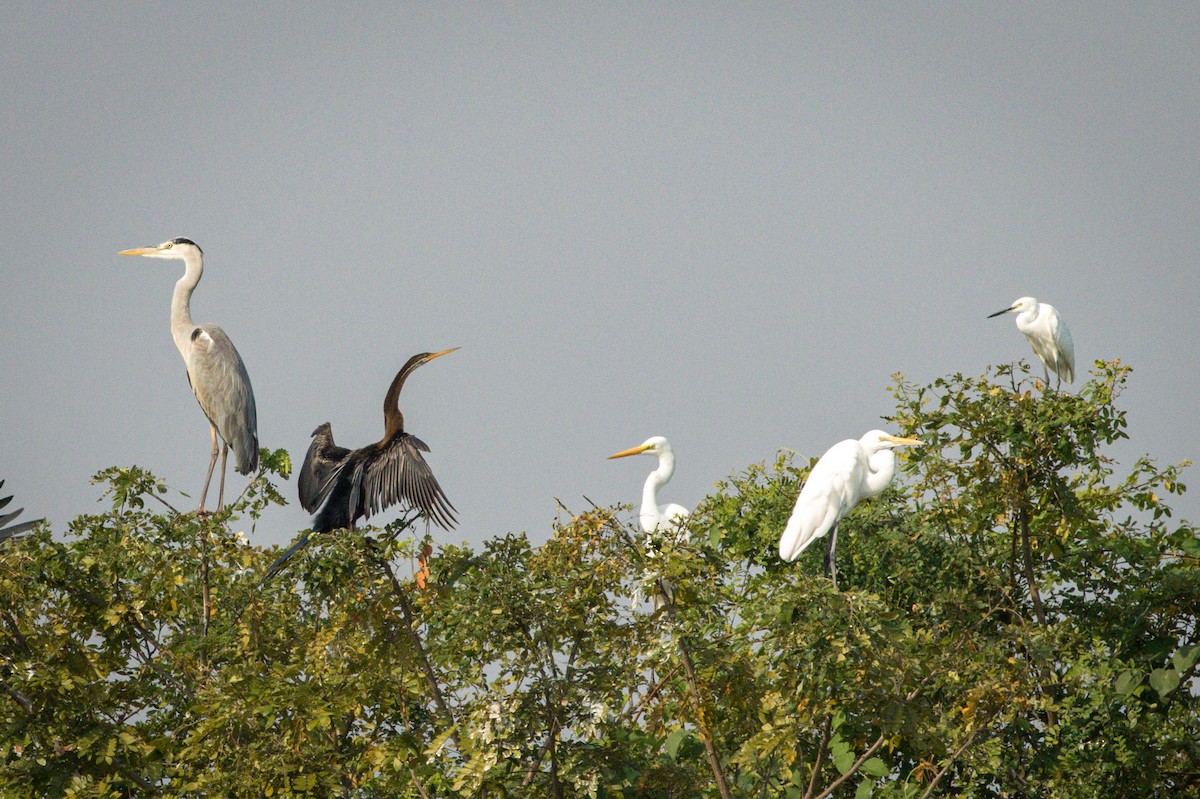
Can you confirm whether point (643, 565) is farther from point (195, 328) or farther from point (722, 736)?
point (195, 328)

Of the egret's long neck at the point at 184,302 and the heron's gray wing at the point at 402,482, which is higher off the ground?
the egret's long neck at the point at 184,302

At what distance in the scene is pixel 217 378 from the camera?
34.4 feet

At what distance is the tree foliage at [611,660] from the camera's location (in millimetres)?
5219

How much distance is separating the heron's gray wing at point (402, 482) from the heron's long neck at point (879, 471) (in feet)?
8.36

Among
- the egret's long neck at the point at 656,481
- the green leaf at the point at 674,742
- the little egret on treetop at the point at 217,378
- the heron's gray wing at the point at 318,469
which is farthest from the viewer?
the egret's long neck at the point at 656,481

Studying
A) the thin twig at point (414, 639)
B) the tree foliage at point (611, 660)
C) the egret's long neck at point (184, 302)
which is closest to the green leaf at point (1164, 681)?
the tree foliage at point (611, 660)

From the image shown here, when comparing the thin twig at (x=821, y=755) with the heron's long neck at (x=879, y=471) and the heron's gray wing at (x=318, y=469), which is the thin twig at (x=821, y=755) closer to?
the heron's long neck at (x=879, y=471)

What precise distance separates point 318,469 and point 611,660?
162 inches

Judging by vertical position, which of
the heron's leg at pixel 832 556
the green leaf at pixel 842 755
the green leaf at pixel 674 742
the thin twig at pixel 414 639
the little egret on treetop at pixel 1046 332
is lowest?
the green leaf at pixel 842 755

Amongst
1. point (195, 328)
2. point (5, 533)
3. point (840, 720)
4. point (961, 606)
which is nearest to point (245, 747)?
point (840, 720)

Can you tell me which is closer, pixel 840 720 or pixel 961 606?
pixel 840 720

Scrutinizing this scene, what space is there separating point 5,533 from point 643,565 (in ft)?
19.6

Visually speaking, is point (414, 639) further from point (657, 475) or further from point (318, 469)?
point (657, 475)

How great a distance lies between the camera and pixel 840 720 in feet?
19.3
